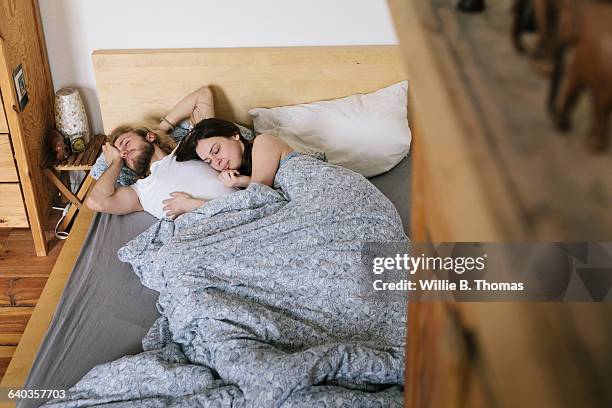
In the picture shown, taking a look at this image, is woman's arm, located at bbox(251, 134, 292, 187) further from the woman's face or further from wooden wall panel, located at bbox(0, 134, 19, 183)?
wooden wall panel, located at bbox(0, 134, 19, 183)

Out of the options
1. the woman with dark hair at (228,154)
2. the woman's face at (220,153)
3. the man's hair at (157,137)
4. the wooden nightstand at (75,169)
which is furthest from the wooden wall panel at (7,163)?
the woman's face at (220,153)

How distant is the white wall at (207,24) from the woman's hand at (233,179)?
0.66m

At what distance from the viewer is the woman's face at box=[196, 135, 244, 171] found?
2.43 m

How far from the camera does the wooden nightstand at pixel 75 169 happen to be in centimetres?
278

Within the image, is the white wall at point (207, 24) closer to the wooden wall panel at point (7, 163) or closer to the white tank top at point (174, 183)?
the wooden wall panel at point (7, 163)

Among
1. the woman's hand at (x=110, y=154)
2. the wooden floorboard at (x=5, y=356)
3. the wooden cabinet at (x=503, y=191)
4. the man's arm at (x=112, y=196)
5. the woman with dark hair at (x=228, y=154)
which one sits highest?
the wooden cabinet at (x=503, y=191)

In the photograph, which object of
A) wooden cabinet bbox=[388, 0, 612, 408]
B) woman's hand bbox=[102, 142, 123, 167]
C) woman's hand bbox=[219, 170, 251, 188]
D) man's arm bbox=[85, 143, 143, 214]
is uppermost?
wooden cabinet bbox=[388, 0, 612, 408]

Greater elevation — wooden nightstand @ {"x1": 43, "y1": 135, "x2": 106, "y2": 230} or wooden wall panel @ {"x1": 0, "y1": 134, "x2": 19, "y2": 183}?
wooden wall panel @ {"x1": 0, "y1": 134, "x2": 19, "y2": 183}

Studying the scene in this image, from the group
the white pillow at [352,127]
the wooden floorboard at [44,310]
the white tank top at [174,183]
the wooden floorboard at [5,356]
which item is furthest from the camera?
the white pillow at [352,127]

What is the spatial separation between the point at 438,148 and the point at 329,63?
240cm

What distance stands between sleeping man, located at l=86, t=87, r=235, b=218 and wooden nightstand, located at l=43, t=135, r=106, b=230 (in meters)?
0.16

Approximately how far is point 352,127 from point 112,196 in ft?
2.93

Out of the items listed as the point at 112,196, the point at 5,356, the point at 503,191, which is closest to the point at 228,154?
the point at 112,196

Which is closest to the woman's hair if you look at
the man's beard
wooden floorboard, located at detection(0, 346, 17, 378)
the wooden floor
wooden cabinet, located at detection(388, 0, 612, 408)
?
the man's beard
